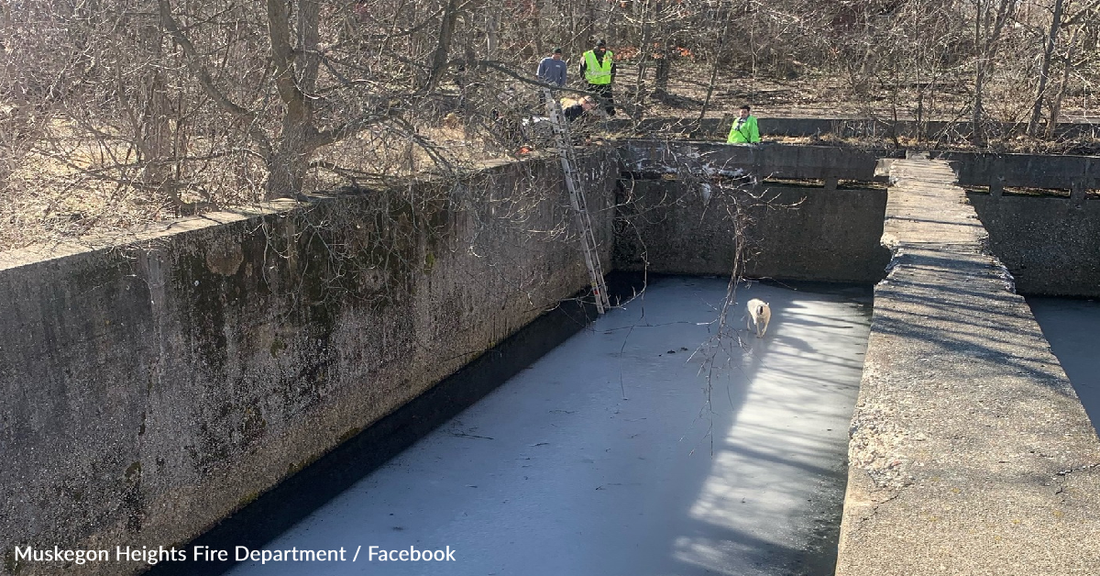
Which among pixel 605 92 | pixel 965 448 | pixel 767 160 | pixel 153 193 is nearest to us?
pixel 965 448

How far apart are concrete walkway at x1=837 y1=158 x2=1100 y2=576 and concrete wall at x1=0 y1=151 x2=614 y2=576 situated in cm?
378

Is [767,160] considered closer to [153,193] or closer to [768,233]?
[768,233]

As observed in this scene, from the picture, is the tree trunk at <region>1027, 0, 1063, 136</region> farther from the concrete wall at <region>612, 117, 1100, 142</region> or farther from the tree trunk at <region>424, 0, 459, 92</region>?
the tree trunk at <region>424, 0, 459, 92</region>

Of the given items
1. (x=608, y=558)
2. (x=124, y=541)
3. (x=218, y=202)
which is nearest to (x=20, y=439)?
(x=124, y=541)

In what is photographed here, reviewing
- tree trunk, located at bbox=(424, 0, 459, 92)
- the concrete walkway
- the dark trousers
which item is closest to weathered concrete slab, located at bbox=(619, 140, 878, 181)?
the dark trousers

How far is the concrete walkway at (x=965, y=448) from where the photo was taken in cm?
301

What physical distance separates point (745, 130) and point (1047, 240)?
4.15 meters

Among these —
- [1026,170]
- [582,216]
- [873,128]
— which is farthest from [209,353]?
[873,128]

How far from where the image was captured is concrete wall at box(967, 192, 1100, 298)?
40.4ft

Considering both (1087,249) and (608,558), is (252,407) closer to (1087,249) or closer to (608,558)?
(608,558)

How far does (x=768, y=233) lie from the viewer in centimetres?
1323

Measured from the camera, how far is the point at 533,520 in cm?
632

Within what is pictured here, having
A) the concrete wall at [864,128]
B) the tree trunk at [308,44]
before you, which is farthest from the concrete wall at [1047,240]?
the tree trunk at [308,44]

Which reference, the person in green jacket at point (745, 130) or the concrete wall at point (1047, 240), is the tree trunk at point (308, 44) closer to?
the person in green jacket at point (745, 130)
